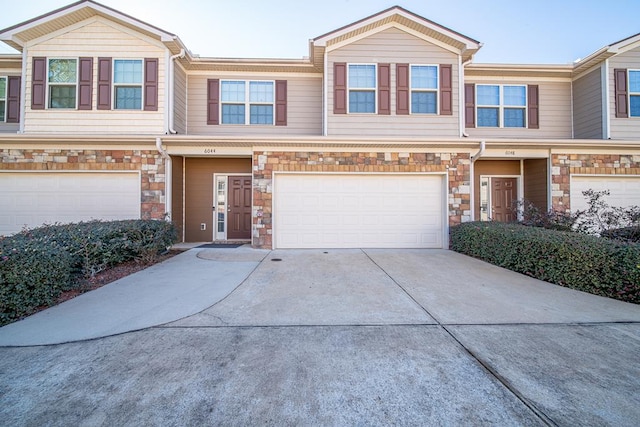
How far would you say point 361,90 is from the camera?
8.02 meters

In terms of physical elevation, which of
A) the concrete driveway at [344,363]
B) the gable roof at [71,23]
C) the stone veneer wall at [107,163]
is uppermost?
the gable roof at [71,23]

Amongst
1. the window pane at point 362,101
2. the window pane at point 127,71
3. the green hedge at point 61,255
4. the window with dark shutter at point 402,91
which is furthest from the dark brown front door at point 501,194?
the window pane at point 127,71

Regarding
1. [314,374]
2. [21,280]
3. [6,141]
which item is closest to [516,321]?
[314,374]

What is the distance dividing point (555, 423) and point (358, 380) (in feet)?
3.95

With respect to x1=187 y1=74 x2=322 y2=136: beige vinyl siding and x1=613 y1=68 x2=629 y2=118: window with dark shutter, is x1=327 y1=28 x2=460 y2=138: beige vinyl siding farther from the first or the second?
x1=613 y1=68 x2=629 y2=118: window with dark shutter

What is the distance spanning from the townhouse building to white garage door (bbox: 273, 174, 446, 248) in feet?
0.09

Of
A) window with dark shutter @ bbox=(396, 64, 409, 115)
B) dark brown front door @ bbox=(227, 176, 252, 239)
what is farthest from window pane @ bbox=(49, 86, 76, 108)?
window with dark shutter @ bbox=(396, 64, 409, 115)

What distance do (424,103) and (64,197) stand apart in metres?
10.1

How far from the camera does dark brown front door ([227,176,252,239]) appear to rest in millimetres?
8750

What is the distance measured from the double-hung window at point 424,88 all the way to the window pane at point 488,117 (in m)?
2.01

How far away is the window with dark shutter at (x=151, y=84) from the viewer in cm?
761

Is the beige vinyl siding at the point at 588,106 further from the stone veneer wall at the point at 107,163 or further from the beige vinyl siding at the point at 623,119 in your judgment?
the stone veneer wall at the point at 107,163

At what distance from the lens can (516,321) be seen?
3090mm

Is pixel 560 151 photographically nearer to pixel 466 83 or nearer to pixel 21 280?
pixel 466 83
